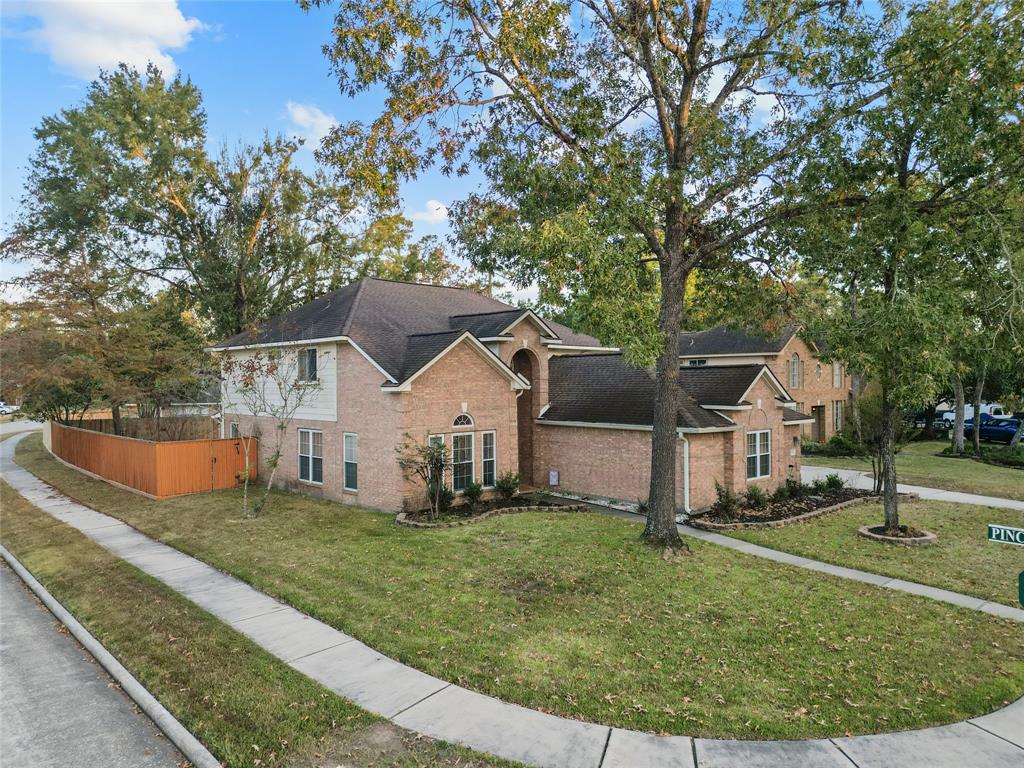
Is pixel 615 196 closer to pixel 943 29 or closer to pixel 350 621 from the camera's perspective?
pixel 943 29

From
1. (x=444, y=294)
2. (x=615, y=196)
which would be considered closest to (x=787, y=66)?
(x=615, y=196)

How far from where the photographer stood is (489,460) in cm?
1898

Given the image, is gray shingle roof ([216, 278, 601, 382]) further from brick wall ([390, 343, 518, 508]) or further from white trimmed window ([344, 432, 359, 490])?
white trimmed window ([344, 432, 359, 490])

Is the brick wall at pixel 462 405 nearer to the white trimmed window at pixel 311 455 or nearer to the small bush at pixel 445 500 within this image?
the small bush at pixel 445 500

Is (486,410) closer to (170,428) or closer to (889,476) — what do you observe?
(889,476)

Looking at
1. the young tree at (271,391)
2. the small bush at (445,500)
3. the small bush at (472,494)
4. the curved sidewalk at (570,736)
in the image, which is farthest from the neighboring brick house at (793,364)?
the curved sidewalk at (570,736)

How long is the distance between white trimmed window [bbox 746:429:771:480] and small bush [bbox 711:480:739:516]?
2.09m

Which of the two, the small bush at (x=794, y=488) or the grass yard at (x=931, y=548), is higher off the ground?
the small bush at (x=794, y=488)

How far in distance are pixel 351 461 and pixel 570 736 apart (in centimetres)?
1389

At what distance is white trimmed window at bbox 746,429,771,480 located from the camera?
63.5 ft

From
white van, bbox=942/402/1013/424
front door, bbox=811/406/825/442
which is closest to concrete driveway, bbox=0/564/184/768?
front door, bbox=811/406/825/442

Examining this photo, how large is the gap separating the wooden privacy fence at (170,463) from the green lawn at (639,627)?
236 inches

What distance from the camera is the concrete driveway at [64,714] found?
19.4ft

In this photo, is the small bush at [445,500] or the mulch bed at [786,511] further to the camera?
the small bush at [445,500]
